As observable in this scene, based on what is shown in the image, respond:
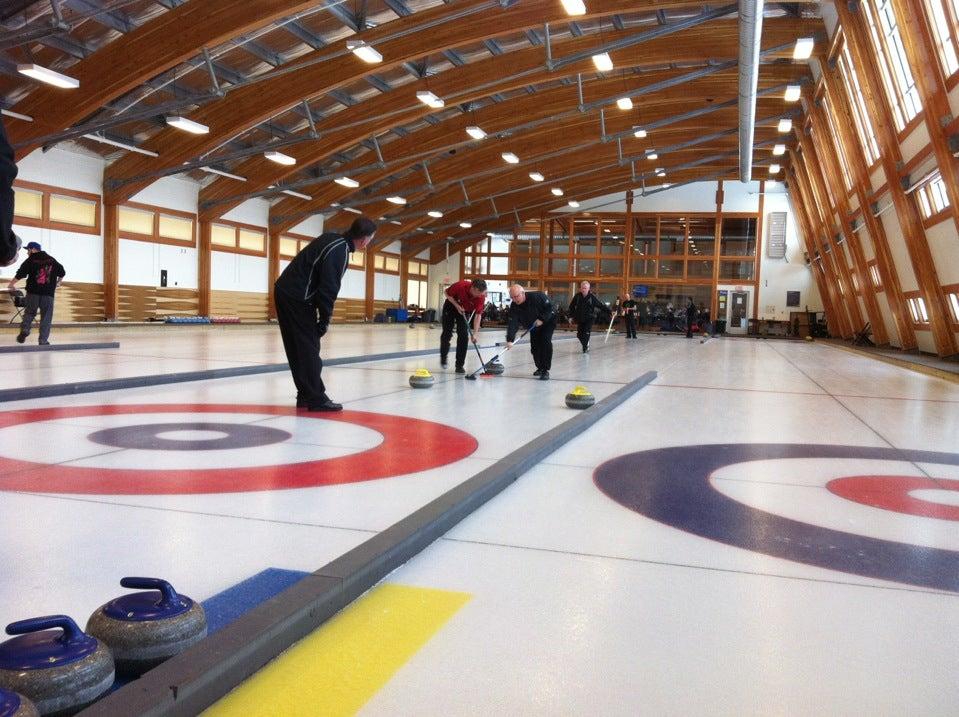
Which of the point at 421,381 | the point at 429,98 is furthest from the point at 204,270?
the point at 421,381

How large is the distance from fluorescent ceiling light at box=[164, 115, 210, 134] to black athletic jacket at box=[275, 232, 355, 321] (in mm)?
15638

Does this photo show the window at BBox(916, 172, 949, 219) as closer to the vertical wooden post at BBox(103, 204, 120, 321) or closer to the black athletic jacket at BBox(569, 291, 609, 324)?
the black athletic jacket at BBox(569, 291, 609, 324)

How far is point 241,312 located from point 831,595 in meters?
31.2

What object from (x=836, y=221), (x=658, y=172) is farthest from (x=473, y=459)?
(x=658, y=172)

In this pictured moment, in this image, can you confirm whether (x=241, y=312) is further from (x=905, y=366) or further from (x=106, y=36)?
(x=905, y=366)

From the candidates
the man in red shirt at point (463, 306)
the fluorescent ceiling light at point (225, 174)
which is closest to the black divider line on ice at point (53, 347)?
the man in red shirt at point (463, 306)

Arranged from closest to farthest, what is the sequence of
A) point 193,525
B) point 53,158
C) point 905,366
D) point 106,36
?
1. point 193,525
2. point 905,366
3. point 106,36
4. point 53,158

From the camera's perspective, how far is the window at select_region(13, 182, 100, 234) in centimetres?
2280

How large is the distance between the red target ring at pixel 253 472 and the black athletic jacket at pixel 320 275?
1.29 m

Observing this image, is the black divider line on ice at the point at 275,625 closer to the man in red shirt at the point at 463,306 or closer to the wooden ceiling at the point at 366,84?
the man in red shirt at the point at 463,306

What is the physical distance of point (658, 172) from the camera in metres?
38.8

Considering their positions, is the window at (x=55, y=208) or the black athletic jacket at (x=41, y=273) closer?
the black athletic jacket at (x=41, y=273)

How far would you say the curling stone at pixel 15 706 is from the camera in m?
1.47

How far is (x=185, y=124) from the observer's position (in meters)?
20.7
